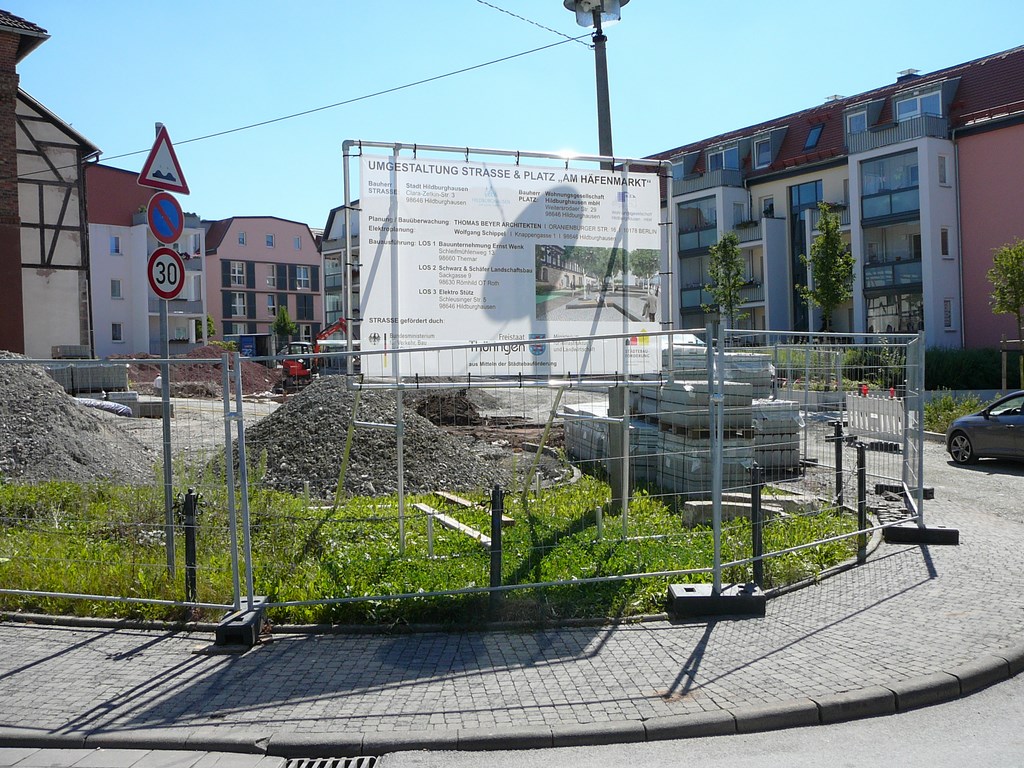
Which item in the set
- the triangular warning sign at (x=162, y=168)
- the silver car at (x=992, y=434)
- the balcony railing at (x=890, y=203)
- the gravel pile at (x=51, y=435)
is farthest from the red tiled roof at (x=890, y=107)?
the triangular warning sign at (x=162, y=168)

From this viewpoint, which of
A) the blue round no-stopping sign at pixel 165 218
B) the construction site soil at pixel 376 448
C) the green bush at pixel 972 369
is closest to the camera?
the blue round no-stopping sign at pixel 165 218

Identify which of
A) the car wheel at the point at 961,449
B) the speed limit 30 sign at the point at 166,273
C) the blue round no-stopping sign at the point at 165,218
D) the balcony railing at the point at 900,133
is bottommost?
the car wheel at the point at 961,449

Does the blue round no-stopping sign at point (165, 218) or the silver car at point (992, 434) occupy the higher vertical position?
the blue round no-stopping sign at point (165, 218)

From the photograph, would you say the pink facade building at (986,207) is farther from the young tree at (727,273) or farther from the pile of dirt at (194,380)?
the pile of dirt at (194,380)

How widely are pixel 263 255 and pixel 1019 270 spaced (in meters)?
A: 73.5

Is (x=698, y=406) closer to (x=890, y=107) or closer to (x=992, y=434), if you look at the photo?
(x=992, y=434)

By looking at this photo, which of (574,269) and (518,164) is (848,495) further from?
(518,164)

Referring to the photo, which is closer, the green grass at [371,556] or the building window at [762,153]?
the green grass at [371,556]

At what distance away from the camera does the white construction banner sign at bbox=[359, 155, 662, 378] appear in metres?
8.51

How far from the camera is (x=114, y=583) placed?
7.04m

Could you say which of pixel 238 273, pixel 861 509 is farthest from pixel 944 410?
pixel 238 273

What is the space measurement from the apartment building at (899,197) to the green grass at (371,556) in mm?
33415

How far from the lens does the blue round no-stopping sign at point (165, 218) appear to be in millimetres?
7570

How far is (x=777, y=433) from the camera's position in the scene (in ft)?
26.6
